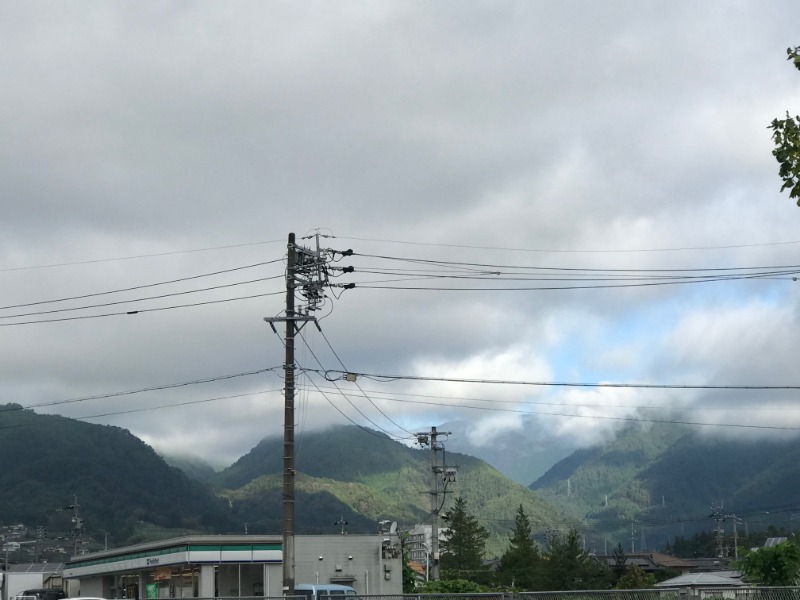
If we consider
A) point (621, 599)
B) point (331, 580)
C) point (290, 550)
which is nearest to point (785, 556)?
point (621, 599)

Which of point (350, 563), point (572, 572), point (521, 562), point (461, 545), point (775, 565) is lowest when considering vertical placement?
point (572, 572)

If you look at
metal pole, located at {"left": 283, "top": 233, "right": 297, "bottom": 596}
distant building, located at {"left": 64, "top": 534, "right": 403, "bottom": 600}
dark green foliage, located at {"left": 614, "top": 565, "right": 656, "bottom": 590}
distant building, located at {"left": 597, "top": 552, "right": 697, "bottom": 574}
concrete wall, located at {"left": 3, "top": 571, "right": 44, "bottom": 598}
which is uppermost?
metal pole, located at {"left": 283, "top": 233, "right": 297, "bottom": 596}

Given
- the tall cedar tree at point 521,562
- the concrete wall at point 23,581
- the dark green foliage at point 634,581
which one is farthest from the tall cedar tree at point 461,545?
the concrete wall at point 23,581

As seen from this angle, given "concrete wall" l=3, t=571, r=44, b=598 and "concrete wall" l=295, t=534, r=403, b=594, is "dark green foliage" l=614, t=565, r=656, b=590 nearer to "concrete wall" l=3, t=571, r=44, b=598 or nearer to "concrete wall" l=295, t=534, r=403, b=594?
"concrete wall" l=295, t=534, r=403, b=594

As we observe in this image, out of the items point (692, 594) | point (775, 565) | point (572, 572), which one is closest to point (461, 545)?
point (572, 572)

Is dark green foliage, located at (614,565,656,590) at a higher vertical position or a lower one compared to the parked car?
lower

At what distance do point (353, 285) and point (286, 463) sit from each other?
333 inches

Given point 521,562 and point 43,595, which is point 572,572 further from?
point 43,595

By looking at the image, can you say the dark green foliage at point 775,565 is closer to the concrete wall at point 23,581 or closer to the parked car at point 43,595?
the parked car at point 43,595

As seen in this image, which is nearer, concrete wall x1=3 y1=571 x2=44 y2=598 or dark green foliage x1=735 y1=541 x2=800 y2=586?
dark green foliage x1=735 y1=541 x2=800 y2=586

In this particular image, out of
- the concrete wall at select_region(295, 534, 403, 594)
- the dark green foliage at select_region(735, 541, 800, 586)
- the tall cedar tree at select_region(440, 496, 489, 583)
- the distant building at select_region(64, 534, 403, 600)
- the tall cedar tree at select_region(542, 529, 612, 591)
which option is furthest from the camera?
the tall cedar tree at select_region(440, 496, 489, 583)

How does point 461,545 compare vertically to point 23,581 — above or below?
above

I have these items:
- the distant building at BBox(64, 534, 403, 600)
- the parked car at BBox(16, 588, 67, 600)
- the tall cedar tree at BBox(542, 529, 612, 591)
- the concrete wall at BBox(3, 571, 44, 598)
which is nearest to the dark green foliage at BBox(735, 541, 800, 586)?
the distant building at BBox(64, 534, 403, 600)

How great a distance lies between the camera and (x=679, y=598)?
21016 millimetres
